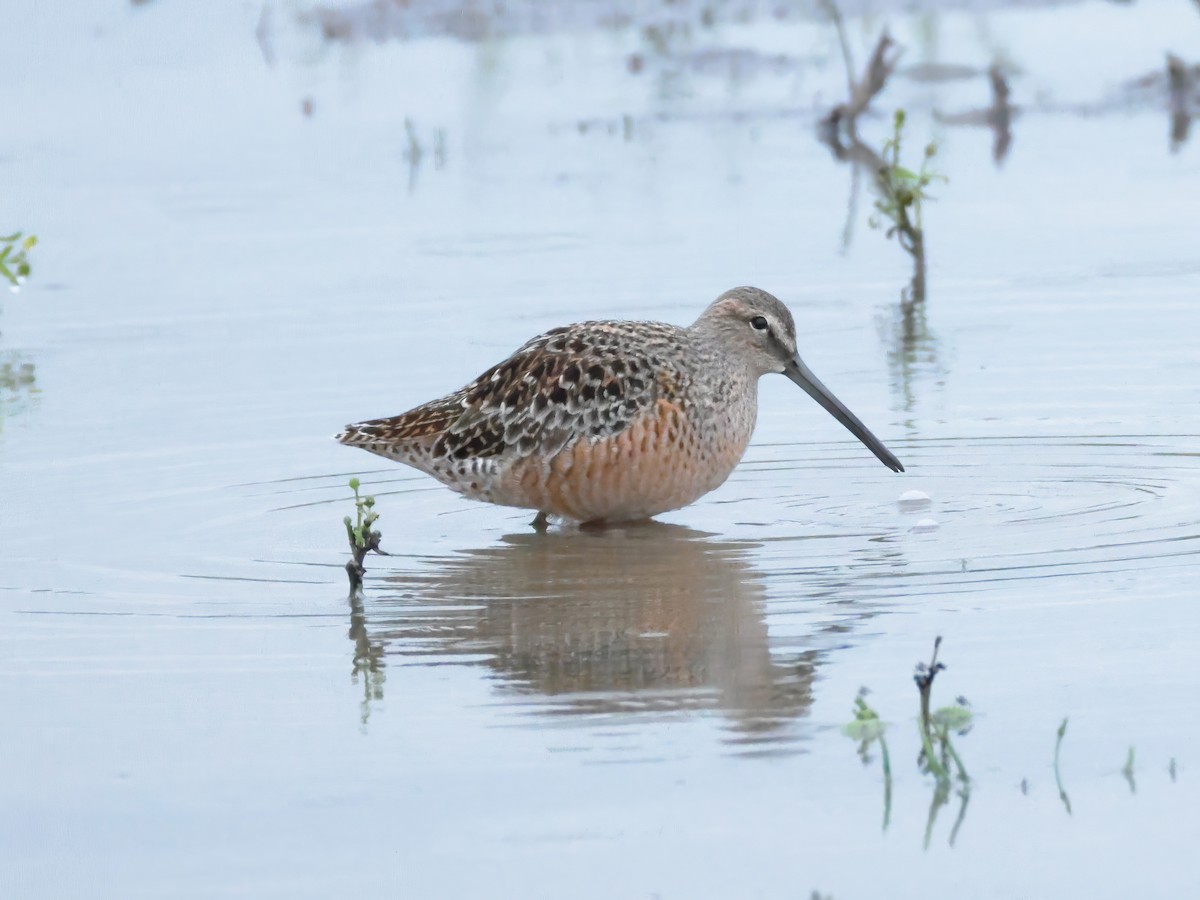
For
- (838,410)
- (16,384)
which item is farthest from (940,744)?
(16,384)

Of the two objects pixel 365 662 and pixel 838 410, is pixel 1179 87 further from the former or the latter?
pixel 365 662

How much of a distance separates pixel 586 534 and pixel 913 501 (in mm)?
1056

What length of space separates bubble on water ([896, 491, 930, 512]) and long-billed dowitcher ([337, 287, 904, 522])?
0.29 meters

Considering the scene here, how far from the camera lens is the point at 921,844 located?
423 cm

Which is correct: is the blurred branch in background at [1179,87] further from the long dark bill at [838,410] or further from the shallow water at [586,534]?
the long dark bill at [838,410]

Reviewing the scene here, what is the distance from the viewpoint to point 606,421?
723 cm

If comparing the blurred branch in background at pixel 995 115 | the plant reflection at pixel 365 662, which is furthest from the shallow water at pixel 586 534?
the blurred branch in background at pixel 995 115

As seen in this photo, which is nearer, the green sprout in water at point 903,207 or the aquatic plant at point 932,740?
the aquatic plant at point 932,740

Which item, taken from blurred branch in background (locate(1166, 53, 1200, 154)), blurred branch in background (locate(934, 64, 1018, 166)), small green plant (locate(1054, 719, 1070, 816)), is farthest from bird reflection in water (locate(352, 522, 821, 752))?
blurred branch in background (locate(1166, 53, 1200, 154))

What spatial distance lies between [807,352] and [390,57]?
344 inches

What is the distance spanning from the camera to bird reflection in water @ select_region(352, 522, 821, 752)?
517 centimetres

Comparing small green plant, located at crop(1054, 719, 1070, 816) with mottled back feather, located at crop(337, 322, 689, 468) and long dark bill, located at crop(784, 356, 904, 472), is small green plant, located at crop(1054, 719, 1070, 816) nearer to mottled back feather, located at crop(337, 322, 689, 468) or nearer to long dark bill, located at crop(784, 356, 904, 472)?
mottled back feather, located at crop(337, 322, 689, 468)

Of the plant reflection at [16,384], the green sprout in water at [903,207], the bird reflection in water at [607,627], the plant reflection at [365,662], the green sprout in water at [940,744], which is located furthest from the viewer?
the green sprout in water at [903,207]

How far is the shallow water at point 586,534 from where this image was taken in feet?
14.5
